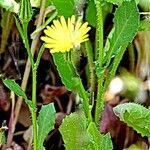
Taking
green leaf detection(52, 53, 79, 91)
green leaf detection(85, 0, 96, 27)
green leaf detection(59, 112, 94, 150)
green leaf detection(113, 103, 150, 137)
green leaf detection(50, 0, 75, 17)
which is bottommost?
green leaf detection(59, 112, 94, 150)

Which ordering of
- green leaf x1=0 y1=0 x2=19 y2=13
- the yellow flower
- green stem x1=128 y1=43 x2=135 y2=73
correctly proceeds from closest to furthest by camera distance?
the yellow flower
green leaf x1=0 y1=0 x2=19 y2=13
green stem x1=128 y1=43 x2=135 y2=73

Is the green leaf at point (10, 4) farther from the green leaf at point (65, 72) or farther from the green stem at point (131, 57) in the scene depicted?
the green stem at point (131, 57)

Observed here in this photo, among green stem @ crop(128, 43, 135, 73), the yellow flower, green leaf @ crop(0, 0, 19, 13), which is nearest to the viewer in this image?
the yellow flower

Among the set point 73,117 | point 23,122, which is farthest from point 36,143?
point 23,122

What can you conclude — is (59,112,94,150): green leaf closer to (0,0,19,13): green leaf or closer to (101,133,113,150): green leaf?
(101,133,113,150): green leaf

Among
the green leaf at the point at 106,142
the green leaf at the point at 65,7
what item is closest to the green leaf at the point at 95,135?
the green leaf at the point at 106,142

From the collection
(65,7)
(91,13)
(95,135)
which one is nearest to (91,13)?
(91,13)

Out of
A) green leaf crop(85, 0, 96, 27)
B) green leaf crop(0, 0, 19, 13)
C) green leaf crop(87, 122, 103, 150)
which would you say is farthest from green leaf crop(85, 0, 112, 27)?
green leaf crop(87, 122, 103, 150)

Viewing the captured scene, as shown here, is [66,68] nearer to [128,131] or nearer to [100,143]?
[100,143]
